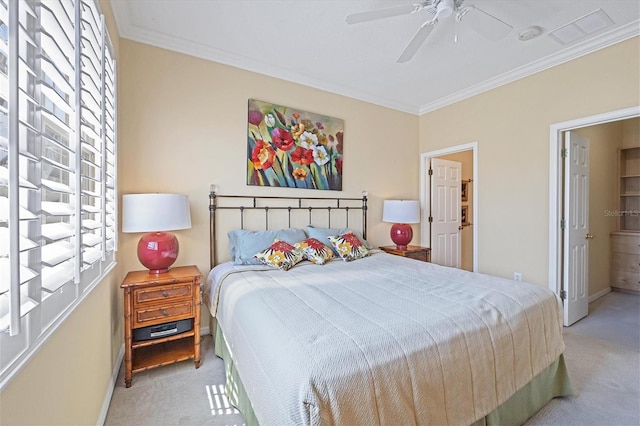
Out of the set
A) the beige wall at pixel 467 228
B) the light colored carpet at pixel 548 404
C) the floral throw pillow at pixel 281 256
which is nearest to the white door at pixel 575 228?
the light colored carpet at pixel 548 404

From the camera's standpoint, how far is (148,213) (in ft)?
6.97

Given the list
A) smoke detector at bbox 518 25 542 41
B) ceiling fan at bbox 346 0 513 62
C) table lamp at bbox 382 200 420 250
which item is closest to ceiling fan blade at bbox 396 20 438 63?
ceiling fan at bbox 346 0 513 62

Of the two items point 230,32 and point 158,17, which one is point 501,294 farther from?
point 158,17

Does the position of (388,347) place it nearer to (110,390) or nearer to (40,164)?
(40,164)

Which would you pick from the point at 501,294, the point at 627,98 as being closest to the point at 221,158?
the point at 501,294

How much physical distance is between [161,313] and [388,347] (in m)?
1.75

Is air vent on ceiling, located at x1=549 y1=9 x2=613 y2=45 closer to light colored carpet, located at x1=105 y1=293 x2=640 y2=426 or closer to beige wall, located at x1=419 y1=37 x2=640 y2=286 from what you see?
beige wall, located at x1=419 y1=37 x2=640 y2=286

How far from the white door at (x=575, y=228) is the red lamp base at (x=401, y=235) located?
1.58 m

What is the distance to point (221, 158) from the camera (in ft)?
9.37

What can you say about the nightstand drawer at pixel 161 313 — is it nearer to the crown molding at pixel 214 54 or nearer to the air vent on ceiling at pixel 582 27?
the crown molding at pixel 214 54

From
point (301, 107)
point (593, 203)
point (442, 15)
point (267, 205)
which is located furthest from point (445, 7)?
point (593, 203)

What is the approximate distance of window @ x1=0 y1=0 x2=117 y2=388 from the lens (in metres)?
0.66

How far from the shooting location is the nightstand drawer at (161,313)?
202 centimetres

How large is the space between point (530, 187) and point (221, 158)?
3351 mm
